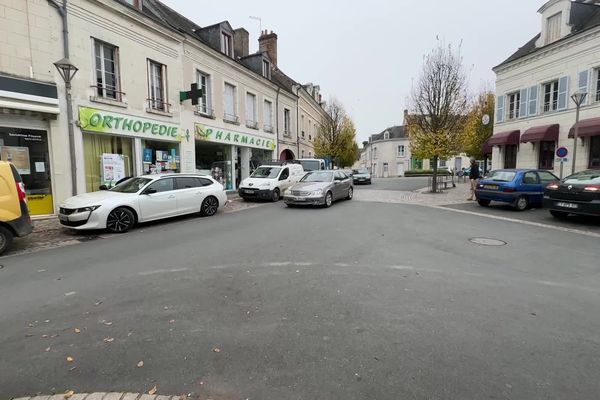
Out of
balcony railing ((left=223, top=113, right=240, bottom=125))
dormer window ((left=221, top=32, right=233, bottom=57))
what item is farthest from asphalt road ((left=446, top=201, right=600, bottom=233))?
dormer window ((left=221, top=32, right=233, bottom=57))

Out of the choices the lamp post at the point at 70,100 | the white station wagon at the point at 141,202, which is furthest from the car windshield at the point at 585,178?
the lamp post at the point at 70,100

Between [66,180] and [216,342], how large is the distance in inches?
410

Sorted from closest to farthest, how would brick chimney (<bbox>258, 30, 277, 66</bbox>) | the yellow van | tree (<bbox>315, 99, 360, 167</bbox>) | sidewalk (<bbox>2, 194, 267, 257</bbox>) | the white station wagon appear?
the yellow van → sidewalk (<bbox>2, 194, 267, 257</bbox>) → the white station wagon → brick chimney (<bbox>258, 30, 277, 66</bbox>) → tree (<bbox>315, 99, 360, 167</bbox>)

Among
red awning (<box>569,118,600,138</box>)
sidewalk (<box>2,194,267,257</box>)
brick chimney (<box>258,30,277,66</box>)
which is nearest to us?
sidewalk (<box>2,194,267,257</box>)

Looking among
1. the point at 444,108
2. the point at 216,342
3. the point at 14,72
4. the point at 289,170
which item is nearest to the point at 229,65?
the point at 289,170

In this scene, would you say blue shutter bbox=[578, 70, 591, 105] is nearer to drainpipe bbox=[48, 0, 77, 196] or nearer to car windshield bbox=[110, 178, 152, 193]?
car windshield bbox=[110, 178, 152, 193]

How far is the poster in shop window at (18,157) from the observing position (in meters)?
9.62

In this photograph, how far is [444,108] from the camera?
1928 cm

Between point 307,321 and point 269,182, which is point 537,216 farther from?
point 307,321

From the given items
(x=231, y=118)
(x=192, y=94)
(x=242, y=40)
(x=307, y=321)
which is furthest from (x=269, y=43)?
(x=307, y=321)

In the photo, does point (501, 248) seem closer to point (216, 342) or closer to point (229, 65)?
point (216, 342)

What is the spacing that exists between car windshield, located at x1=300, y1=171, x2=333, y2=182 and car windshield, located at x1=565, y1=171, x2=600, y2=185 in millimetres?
7849

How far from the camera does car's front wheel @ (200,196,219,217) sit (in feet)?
37.2

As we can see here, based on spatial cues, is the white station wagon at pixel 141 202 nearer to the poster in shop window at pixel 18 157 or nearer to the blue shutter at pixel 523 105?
the poster in shop window at pixel 18 157
